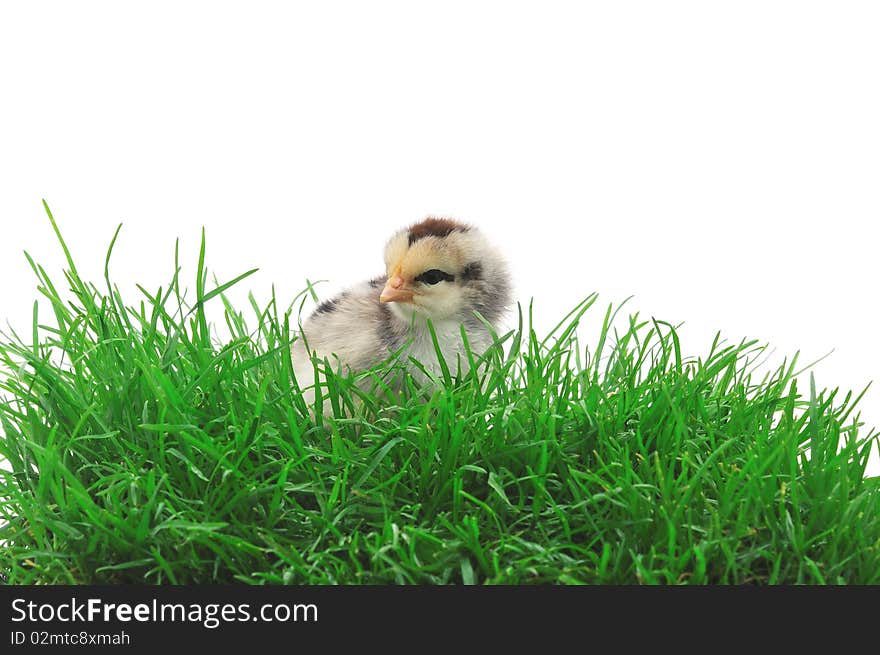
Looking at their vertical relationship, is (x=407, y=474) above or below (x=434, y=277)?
below

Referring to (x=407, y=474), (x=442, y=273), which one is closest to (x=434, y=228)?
(x=442, y=273)

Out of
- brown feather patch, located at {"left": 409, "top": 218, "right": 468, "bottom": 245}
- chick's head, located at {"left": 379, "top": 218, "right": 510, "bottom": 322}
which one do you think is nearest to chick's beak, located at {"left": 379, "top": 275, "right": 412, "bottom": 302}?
chick's head, located at {"left": 379, "top": 218, "right": 510, "bottom": 322}

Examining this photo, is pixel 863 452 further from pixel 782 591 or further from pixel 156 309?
pixel 156 309

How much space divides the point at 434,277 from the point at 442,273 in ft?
0.08

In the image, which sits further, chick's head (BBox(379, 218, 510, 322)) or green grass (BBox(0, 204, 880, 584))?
chick's head (BBox(379, 218, 510, 322))

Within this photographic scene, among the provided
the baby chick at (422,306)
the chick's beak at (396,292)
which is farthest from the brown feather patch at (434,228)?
the chick's beak at (396,292)

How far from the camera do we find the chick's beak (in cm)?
235

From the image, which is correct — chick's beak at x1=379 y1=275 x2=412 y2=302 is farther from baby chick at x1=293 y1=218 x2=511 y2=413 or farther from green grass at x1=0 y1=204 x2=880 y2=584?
green grass at x1=0 y1=204 x2=880 y2=584

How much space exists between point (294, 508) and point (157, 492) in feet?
0.90

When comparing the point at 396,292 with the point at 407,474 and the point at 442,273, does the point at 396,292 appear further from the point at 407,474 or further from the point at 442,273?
the point at 407,474

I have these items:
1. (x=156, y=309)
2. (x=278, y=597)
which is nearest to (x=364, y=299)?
(x=156, y=309)

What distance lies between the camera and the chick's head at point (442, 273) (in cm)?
237

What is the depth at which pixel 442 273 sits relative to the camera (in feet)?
7.89

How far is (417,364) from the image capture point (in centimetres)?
227
